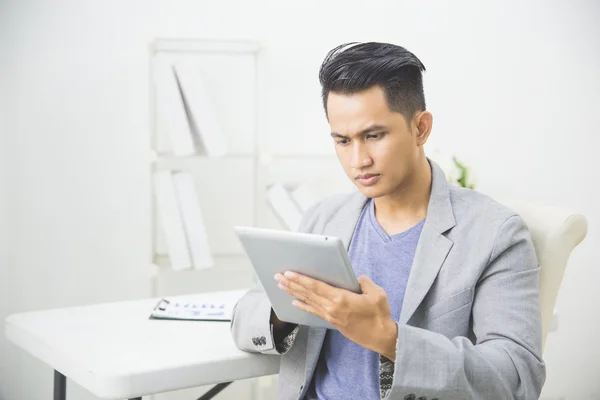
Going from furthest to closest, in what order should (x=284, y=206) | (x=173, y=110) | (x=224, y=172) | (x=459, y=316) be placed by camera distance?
(x=224, y=172)
(x=284, y=206)
(x=173, y=110)
(x=459, y=316)

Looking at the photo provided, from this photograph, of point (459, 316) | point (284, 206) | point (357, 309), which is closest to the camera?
point (357, 309)

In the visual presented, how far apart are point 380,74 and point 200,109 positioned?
1.05 m

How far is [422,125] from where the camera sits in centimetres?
136

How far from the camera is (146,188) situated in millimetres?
2574

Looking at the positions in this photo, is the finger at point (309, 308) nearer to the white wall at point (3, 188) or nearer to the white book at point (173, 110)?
the white book at point (173, 110)

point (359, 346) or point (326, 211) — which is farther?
point (326, 211)

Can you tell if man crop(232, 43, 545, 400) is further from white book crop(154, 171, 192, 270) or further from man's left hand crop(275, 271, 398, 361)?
white book crop(154, 171, 192, 270)

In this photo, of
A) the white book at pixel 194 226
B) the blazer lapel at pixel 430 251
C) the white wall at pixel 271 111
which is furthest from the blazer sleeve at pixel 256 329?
the white wall at pixel 271 111

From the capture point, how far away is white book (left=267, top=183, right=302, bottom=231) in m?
2.38

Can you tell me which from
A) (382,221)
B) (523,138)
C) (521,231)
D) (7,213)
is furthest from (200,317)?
(523,138)

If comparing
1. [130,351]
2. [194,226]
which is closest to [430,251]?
[130,351]

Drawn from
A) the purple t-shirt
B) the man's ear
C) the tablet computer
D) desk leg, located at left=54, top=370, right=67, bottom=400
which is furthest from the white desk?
the man's ear

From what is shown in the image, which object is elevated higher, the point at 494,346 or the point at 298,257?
the point at 298,257

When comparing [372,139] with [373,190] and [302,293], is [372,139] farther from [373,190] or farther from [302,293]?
[302,293]
